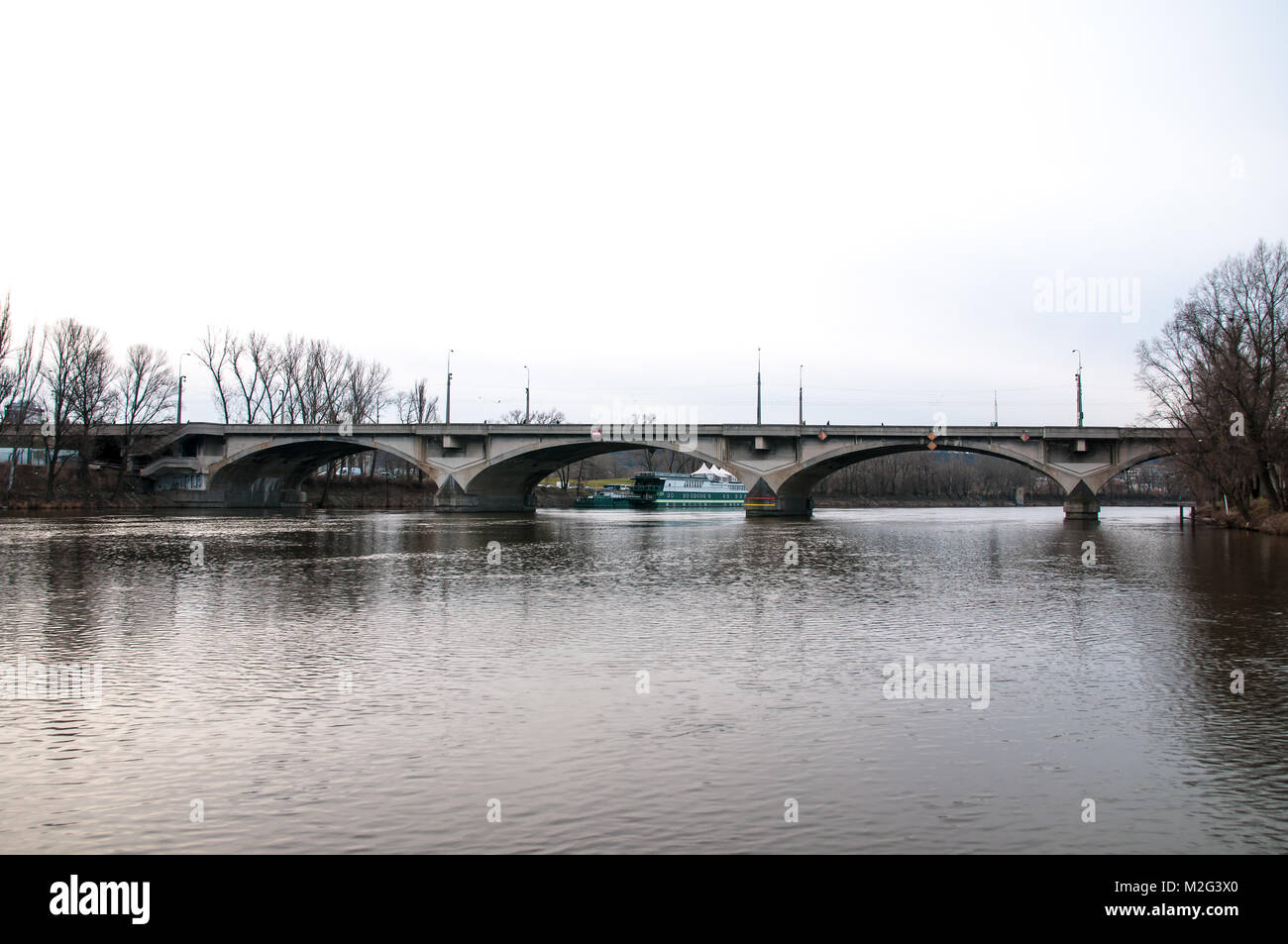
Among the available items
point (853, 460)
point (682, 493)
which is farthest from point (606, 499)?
point (853, 460)

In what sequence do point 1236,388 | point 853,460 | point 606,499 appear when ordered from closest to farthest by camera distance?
1. point 1236,388
2. point 853,460
3. point 606,499

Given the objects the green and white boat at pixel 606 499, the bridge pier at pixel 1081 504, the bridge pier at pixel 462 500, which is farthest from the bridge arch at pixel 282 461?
Answer: the bridge pier at pixel 1081 504

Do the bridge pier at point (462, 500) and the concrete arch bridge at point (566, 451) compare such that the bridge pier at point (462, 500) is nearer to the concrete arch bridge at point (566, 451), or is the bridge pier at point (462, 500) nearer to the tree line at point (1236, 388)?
the concrete arch bridge at point (566, 451)

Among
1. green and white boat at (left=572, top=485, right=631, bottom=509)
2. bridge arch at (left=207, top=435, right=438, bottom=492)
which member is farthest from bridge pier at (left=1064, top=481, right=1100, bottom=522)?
green and white boat at (left=572, top=485, right=631, bottom=509)

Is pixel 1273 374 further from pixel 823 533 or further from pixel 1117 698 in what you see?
pixel 1117 698

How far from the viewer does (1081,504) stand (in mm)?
77875

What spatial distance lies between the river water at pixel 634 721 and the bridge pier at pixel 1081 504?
187 feet

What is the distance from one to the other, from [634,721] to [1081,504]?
75.2 metres

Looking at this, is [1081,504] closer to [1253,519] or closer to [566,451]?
[1253,519]
